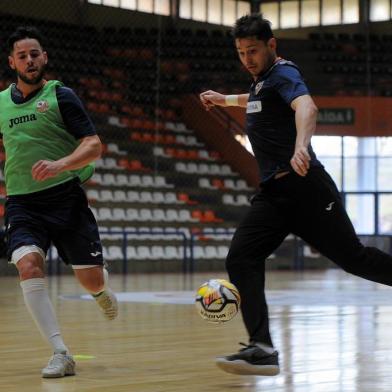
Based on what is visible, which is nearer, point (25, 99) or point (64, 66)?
point (25, 99)

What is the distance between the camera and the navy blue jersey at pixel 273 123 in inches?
216

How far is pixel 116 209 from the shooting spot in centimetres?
2303


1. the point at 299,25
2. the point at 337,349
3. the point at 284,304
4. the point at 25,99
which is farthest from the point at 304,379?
the point at 299,25

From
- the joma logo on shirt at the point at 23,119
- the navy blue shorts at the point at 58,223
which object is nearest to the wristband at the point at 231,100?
the navy blue shorts at the point at 58,223

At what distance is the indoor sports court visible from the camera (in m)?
5.59

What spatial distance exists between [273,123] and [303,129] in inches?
16.9

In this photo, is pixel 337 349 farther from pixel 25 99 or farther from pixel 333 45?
pixel 333 45

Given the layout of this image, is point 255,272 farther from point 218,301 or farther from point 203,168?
point 203,168

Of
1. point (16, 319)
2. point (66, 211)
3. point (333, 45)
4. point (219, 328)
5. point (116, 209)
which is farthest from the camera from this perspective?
point (333, 45)

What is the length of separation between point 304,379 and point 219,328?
10.8 ft

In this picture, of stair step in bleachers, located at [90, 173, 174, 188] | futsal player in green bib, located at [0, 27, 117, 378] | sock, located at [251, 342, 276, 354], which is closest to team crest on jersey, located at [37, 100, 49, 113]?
futsal player in green bib, located at [0, 27, 117, 378]

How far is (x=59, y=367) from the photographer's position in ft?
18.7

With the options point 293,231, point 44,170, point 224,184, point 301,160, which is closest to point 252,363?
point 293,231

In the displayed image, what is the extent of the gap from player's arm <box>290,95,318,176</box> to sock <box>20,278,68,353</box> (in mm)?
1656
